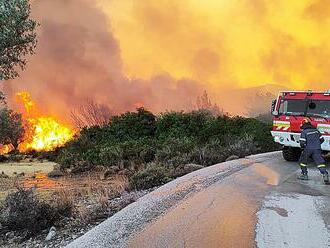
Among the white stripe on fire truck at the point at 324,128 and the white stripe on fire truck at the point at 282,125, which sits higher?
the white stripe on fire truck at the point at 282,125

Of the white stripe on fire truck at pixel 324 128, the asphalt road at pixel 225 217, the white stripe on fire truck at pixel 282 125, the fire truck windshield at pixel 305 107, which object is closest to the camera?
the asphalt road at pixel 225 217

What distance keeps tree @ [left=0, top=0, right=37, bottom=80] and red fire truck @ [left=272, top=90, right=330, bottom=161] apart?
29.1 ft

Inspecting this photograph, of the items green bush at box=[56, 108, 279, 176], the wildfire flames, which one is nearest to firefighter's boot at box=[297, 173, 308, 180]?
green bush at box=[56, 108, 279, 176]

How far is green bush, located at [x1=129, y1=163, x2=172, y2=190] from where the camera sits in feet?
44.3

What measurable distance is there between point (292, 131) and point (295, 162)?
1.67 metres

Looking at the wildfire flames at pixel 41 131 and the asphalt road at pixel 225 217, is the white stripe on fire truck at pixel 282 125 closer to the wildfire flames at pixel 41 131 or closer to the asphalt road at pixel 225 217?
the asphalt road at pixel 225 217

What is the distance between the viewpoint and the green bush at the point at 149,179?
1352 centimetres

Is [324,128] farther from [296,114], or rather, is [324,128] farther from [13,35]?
[13,35]

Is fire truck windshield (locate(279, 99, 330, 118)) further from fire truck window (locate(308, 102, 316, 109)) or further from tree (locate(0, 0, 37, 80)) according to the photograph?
tree (locate(0, 0, 37, 80))

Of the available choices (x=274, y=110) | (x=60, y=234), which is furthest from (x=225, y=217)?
(x=274, y=110)

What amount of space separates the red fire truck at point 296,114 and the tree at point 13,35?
8.88 m

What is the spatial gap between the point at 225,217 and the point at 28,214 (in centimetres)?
449

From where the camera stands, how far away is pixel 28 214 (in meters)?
10.0

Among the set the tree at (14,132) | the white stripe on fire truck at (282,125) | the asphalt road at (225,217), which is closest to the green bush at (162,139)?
the white stripe on fire truck at (282,125)
